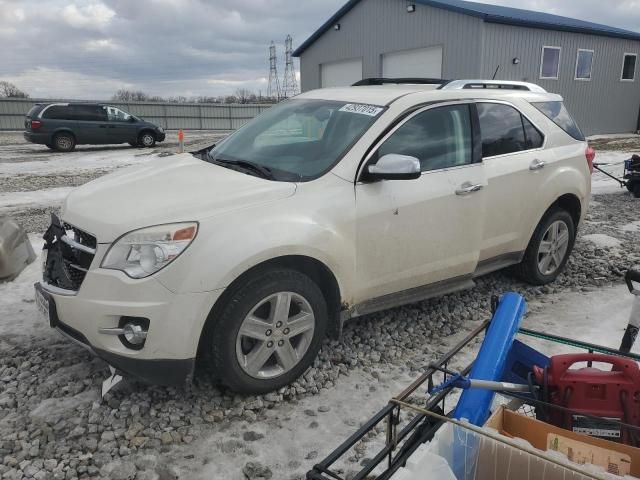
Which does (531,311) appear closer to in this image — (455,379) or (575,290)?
(575,290)

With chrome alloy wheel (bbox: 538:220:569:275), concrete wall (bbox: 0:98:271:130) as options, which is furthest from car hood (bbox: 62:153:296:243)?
concrete wall (bbox: 0:98:271:130)

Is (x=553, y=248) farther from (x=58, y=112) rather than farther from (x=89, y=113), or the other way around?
(x=89, y=113)

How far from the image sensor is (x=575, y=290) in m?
5.01

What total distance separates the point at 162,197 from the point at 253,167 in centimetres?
70

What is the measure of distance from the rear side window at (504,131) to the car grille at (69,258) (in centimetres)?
290

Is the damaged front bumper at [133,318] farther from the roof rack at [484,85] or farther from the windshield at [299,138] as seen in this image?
the roof rack at [484,85]

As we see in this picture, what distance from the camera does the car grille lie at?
2912 mm

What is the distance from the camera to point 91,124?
19109 mm

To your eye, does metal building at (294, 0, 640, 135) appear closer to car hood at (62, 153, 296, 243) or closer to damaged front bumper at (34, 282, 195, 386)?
car hood at (62, 153, 296, 243)

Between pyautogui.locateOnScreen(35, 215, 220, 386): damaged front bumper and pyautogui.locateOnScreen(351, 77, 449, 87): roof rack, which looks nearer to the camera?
pyautogui.locateOnScreen(35, 215, 220, 386): damaged front bumper

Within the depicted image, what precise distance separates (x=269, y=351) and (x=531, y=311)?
2.54 meters

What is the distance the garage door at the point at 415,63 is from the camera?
1912 cm

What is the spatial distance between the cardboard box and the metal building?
1742cm

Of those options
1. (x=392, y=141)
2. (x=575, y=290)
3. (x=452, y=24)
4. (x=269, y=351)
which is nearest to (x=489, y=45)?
(x=452, y=24)
